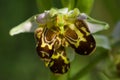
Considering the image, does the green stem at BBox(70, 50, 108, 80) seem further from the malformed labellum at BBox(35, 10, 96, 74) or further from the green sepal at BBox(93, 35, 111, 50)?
the malformed labellum at BBox(35, 10, 96, 74)

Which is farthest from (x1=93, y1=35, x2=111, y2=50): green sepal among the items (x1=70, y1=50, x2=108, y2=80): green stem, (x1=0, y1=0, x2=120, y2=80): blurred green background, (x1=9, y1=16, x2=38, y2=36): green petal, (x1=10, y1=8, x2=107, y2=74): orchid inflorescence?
(x1=0, y1=0, x2=120, y2=80): blurred green background

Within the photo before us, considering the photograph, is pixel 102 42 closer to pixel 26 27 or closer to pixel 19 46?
pixel 26 27

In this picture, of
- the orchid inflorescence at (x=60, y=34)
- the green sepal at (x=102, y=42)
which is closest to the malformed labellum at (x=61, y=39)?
the orchid inflorescence at (x=60, y=34)

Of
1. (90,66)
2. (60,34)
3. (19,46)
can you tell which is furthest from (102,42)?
(19,46)

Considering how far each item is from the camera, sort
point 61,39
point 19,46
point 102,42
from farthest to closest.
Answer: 1. point 19,46
2. point 102,42
3. point 61,39

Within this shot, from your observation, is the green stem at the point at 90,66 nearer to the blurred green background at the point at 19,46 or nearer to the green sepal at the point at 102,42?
the green sepal at the point at 102,42

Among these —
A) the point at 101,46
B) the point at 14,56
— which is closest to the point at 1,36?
the point at 14,56

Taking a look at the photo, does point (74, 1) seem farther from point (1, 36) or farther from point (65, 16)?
point (1, 36)

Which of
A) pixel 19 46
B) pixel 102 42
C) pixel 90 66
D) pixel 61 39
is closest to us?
pixel 61 39
